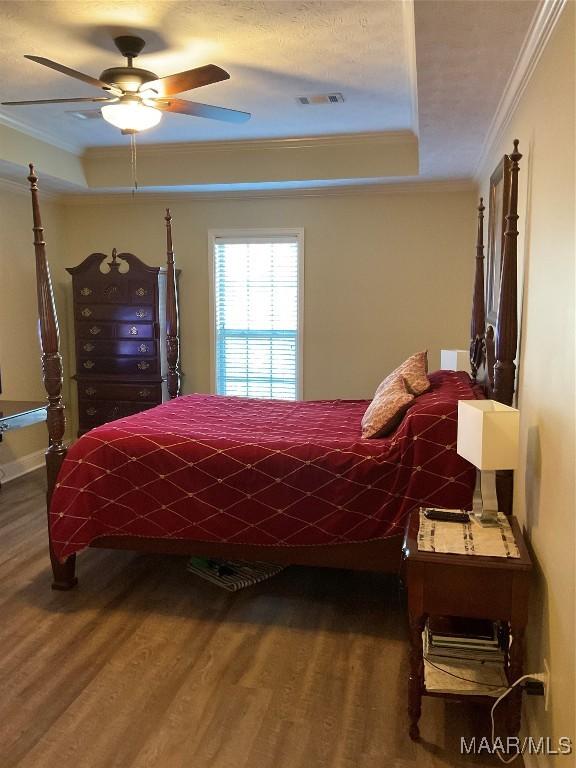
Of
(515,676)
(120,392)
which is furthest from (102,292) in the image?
(515,676)

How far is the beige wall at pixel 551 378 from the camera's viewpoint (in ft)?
5.34

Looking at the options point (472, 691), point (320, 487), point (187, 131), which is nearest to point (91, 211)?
point (187, 131)

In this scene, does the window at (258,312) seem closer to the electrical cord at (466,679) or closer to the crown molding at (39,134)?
the crown molding at (39,134)

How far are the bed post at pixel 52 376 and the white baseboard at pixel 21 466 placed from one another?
7.02 ft

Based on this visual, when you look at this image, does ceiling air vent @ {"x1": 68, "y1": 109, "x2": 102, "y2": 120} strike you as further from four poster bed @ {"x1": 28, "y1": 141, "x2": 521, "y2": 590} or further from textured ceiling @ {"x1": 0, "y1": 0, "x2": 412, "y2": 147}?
four poster bed @ {"x1": 28, "y1": 141, "x2": 521, "y2": 590}

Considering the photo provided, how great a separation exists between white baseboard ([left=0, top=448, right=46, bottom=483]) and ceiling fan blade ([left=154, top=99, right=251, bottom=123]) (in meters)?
3.29

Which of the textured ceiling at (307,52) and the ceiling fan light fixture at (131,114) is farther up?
the textured ceiling at (307,52)

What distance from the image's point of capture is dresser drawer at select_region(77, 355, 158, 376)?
5.28 m

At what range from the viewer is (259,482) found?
2.77 metres

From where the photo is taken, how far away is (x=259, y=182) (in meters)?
4.92

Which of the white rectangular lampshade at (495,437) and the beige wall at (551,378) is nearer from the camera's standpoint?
the beige wall at (551,378)

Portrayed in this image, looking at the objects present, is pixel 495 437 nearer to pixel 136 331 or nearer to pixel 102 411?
pixel 136 331

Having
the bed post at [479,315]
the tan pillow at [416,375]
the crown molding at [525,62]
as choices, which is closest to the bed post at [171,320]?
the tan pillow at [416,375]

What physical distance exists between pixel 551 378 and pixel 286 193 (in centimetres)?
390
